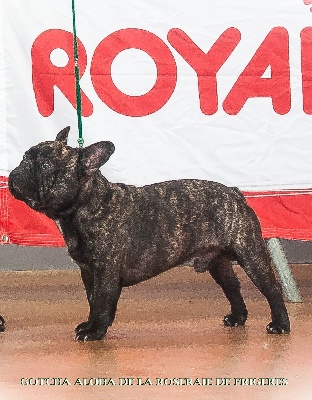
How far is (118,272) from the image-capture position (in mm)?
2043

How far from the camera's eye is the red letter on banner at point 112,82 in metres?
2.67

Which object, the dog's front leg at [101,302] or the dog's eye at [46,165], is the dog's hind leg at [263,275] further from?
the dog's eye at [46,165]

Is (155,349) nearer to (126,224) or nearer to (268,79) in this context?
(126,224)

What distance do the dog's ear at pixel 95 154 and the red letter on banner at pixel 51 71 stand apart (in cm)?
A: 70

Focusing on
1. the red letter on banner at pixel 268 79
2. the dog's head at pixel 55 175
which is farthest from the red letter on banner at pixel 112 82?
the dog's head at pixel 55 175

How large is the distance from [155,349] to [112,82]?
1008 mm

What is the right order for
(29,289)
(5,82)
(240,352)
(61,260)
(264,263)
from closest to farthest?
(240,352) → (264,263) → (5,82) → (29,289) → (61,260)

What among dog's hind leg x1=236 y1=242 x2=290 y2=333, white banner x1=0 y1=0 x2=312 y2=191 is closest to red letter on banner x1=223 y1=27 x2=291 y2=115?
white banner x1=0 y1=0 x2=312 y2=191

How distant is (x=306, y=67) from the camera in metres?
2.72

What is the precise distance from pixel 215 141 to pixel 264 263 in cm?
68

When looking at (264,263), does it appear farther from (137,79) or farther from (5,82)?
(5,82)

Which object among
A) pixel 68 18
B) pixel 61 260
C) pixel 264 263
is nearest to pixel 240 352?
pixel 264 263

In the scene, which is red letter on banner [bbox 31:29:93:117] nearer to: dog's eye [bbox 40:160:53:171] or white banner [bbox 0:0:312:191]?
white banner [bbox 0:0:312:191]

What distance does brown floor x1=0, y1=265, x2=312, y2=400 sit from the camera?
1.60 m
